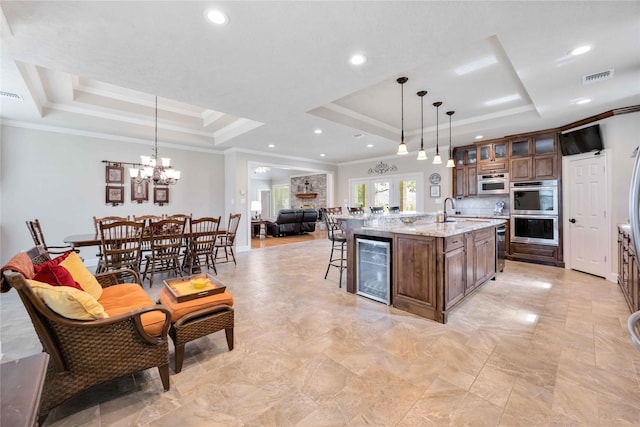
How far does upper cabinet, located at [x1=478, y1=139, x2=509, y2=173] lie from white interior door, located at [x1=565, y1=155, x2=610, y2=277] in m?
1.08

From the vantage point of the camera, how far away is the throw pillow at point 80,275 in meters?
→ 2.06

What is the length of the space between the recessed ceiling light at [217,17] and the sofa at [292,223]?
7.14m

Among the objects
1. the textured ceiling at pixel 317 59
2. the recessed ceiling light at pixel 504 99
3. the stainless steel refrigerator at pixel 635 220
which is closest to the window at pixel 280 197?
the textured ceiling at pixel 317 59

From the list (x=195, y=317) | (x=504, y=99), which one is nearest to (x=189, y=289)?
(x=195, y=317)

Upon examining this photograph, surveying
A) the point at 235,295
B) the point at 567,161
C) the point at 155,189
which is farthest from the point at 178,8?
the point at 567,161

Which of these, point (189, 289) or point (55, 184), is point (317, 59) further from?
point (55, 184)

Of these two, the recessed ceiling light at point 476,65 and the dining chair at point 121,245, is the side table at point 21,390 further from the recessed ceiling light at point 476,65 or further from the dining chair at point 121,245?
the recessed ceiling light at point 476,65

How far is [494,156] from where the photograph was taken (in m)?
5.70

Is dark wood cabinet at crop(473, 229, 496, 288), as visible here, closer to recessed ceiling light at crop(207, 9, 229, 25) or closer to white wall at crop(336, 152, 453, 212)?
white wall at crop(336, 152, 453, 212)

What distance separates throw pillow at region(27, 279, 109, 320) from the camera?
1376mm

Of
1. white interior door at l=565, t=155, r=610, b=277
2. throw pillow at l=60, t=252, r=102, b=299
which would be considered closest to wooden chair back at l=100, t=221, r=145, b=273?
throw pillow at l=60, t=252, r=102, b=299

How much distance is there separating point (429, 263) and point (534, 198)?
3899 millimetres

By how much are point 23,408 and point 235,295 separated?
299cm

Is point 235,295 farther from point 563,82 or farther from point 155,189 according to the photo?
point 563,82
